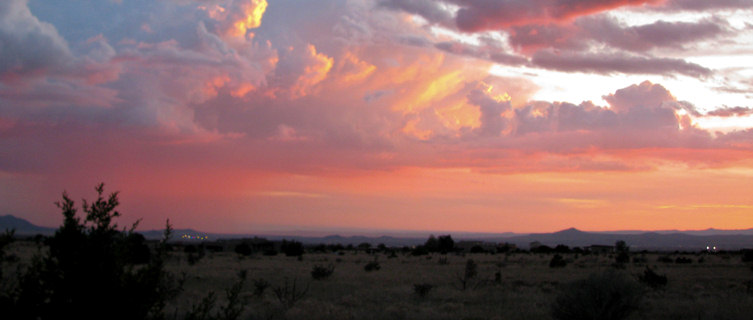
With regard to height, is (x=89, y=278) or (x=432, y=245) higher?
(x=89, y=278)

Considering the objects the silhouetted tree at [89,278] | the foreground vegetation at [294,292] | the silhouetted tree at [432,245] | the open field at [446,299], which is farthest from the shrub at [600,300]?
the silhouetted tree at [432,245]

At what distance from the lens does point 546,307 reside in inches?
798

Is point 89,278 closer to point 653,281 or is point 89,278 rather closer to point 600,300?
point 600,300

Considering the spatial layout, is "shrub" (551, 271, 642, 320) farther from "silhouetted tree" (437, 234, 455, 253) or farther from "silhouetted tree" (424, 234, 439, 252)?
"silhouetted tree" (437, 234, 455, 253)

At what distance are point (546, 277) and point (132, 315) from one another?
1277 inches

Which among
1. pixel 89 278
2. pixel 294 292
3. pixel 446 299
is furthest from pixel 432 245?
pixel 89 278

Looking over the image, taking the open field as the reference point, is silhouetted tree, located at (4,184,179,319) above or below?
above

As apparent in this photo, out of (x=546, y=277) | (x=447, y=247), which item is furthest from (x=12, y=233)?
(x=447, y=247)

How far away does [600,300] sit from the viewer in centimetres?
1579

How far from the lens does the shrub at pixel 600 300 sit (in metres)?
15.8

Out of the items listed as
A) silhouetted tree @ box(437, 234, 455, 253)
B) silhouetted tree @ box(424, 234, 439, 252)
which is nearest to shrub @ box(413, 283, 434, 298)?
silhouetted tree @ box(424, 234, 439, 252)

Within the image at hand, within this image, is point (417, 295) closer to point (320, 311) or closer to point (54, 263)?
point (320, 311)

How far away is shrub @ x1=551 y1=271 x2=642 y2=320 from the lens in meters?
15.8

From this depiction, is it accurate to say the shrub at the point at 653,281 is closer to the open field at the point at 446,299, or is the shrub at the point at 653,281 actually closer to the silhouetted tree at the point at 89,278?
the open field at the point at 446,299
